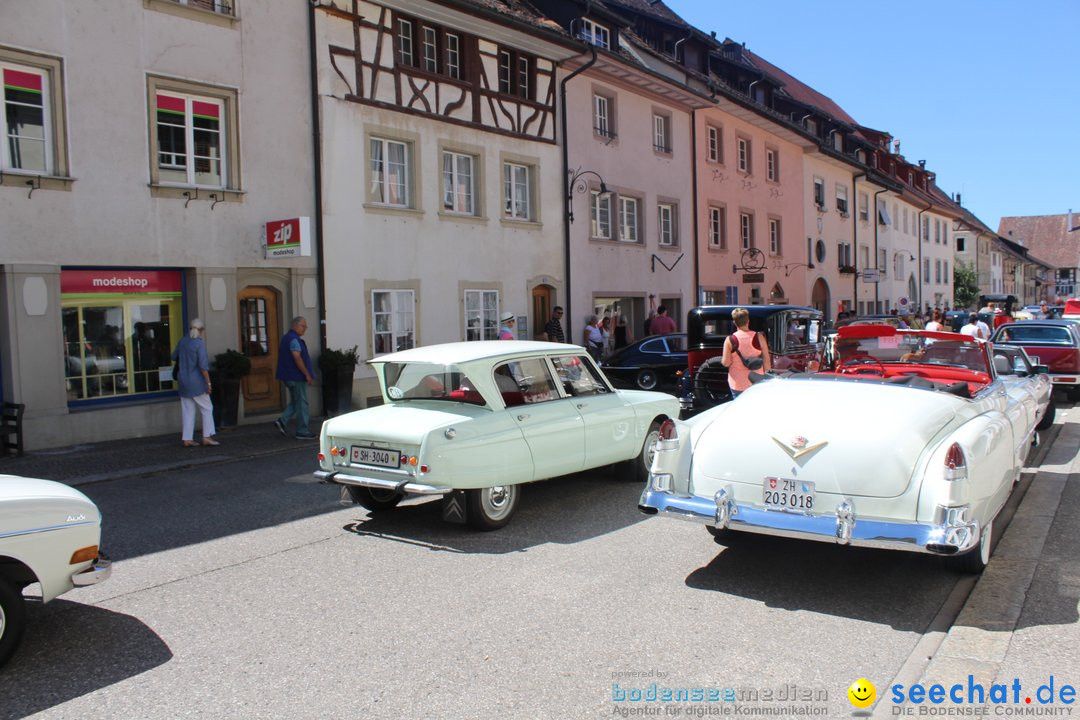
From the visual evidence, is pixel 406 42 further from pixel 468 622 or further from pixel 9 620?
pixel 9 620

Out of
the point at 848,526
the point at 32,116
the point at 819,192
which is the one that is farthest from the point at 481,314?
the point at 819,192

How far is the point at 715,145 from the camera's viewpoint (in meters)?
27.5

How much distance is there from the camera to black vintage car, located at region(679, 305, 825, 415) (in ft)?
42.4

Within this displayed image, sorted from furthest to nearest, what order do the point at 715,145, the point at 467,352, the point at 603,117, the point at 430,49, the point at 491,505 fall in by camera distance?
1. the point at 715,145
2. the point at 603,117
3. the point at 430,49
4. the point at 467,352
5. the point at 491,505

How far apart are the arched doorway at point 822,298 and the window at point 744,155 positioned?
316 inches

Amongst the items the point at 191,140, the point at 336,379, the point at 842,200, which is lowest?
the point at 336,379

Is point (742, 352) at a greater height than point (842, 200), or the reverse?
point (842, 200)

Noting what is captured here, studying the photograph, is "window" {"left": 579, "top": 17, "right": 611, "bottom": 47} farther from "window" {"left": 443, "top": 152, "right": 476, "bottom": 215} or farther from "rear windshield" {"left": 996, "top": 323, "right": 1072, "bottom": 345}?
"rear windshield" {"left": 996, "top": 323, "right": 1072, "bottom": 345}

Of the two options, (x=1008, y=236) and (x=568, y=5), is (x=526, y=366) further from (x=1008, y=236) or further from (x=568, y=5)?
(x=1008, y=236)

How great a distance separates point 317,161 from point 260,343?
128 inches

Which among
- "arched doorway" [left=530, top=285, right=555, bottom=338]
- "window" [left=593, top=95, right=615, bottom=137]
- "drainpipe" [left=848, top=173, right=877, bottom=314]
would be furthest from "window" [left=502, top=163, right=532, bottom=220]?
"drainpipe" [left=848, top=173, right=877, bottom=314]

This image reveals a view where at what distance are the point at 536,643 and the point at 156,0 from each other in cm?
1201

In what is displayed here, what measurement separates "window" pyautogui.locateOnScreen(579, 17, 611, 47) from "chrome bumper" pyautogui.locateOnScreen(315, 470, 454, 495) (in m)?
17.2

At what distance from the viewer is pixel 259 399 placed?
14.3 m
